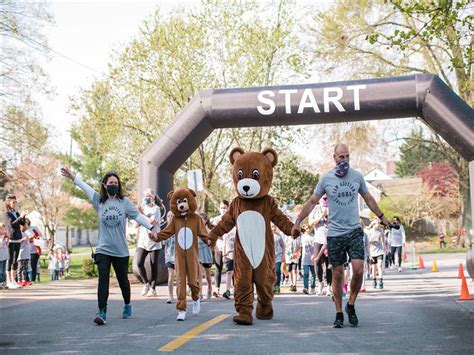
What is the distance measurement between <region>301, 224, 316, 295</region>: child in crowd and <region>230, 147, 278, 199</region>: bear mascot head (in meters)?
5.55

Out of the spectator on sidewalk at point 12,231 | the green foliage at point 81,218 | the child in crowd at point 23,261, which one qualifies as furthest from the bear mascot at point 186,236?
the green foliage at point 81,218

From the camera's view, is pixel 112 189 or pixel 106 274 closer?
pixel 106 274

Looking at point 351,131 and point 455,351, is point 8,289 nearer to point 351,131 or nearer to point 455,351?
point 455,351

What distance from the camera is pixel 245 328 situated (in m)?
8.19

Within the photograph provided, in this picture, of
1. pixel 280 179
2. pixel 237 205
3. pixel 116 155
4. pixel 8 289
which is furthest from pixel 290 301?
pixel 280 179

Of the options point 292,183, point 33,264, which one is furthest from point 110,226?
point 292,183

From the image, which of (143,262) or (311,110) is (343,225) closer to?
(143,262)

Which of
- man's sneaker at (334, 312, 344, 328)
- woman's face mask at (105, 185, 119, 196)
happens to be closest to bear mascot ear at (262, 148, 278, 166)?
woman's face mask at (105, 185, 119, 196)

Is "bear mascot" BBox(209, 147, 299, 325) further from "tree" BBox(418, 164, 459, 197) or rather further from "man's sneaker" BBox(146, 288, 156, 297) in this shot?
"tree" BBox(418, 164, 459, 197)

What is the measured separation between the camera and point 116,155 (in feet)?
111

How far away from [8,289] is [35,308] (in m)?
4.35

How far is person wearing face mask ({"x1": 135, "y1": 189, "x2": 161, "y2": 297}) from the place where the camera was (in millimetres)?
12656

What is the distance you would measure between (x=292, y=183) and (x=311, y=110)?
38.3 meters

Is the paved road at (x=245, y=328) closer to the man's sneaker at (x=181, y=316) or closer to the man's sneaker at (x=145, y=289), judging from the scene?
the man's sneaker at (x=181, y=316)
